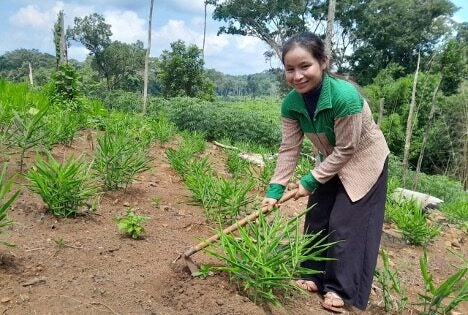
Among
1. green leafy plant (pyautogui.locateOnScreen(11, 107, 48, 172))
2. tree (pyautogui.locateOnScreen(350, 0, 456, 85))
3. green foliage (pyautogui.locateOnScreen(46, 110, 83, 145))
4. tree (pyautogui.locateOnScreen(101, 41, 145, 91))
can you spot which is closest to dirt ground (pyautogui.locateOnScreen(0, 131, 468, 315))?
green leafy plant (pyautogui.locateOnScreen(11, 107, 48, 172))

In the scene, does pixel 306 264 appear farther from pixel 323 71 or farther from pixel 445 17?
pixel 445 17

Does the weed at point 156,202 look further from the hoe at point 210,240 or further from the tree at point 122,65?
the tree at point 122,65

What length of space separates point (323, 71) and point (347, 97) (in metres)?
0.20

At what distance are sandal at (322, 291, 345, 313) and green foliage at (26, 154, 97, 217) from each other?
5.03 feet

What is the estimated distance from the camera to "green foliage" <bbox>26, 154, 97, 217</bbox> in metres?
2.40

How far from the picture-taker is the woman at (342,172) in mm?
2113

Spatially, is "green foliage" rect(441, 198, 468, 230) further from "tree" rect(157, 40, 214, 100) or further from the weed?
"tree" rect(157, 40, 214, 100)

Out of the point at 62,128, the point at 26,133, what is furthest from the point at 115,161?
the point at 62,128

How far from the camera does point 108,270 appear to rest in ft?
6.85

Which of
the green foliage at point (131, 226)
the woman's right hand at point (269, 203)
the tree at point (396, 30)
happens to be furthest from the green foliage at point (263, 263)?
the tree at point (396, 30)

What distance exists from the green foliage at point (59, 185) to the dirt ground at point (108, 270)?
10cm

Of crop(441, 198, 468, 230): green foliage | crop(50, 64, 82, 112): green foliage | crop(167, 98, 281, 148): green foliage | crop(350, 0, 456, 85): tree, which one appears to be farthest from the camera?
crop(350, 0, 456, 85): tree

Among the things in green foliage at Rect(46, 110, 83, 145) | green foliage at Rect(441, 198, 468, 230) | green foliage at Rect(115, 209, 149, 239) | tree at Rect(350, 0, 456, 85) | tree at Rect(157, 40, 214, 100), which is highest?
tree at Rect(350, 0, 456, 85)

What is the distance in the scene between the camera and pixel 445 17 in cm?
2494
